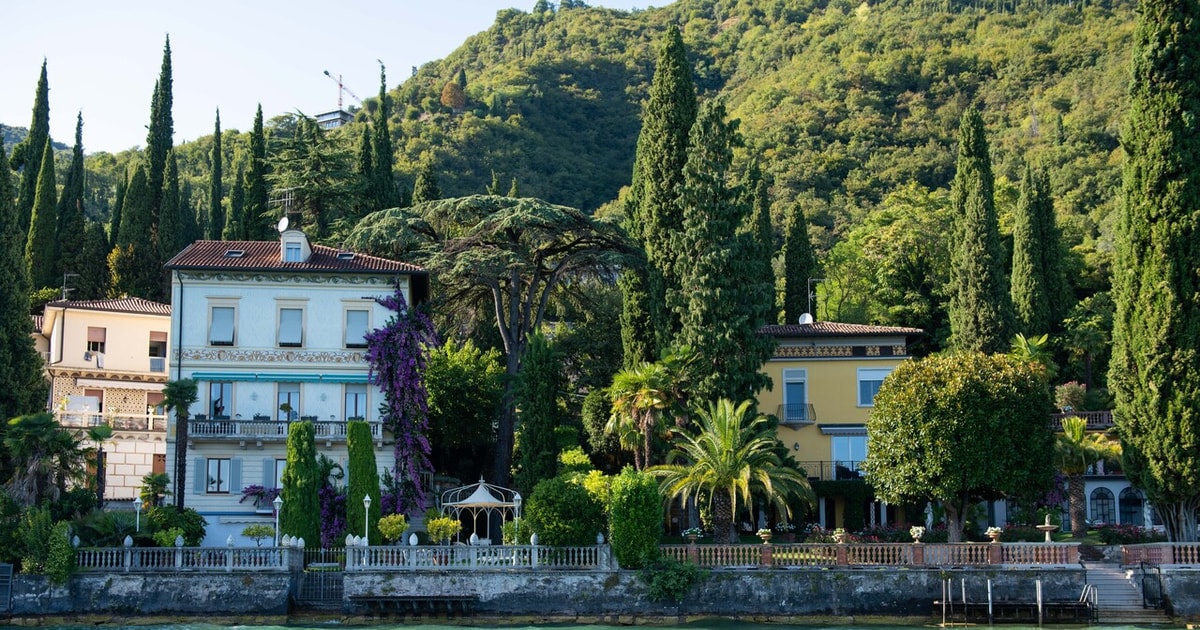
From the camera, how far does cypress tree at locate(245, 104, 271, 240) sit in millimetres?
68625

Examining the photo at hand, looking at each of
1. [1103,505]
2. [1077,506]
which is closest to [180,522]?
[1077,506]

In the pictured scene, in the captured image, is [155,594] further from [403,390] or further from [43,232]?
[43,232]

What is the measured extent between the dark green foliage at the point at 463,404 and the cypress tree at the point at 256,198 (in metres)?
15.1

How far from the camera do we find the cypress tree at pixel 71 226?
76188mm

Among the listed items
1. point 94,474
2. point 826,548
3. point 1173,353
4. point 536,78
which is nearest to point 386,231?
point 94,474

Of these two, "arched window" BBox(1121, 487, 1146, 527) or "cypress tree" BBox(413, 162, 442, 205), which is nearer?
"arched window" BBox(1121, 487, 1146, 527)

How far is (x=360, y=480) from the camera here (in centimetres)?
4559

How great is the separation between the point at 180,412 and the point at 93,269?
108ft

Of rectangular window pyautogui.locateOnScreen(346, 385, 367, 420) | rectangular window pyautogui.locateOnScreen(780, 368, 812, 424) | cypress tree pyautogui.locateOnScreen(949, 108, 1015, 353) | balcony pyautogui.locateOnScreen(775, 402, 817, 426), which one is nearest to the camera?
rectangular window pyautogui.locateOnScreen(346, 385, 367, 420)

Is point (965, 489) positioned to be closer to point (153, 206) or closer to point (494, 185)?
point (494, 185)

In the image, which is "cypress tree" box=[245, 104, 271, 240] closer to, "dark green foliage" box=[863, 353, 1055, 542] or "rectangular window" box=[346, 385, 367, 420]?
"rectangular window" box=[346, 385, 367, 420]

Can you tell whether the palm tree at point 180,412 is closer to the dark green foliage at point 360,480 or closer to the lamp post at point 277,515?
→ the lamp post at point 277,515

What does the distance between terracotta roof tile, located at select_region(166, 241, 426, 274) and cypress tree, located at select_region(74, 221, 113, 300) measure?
81.7 feet

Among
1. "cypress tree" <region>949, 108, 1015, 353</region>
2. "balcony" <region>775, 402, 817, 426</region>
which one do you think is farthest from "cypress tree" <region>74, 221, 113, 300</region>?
"cypress tree" <region>949, 108, 1015, 353</region>
